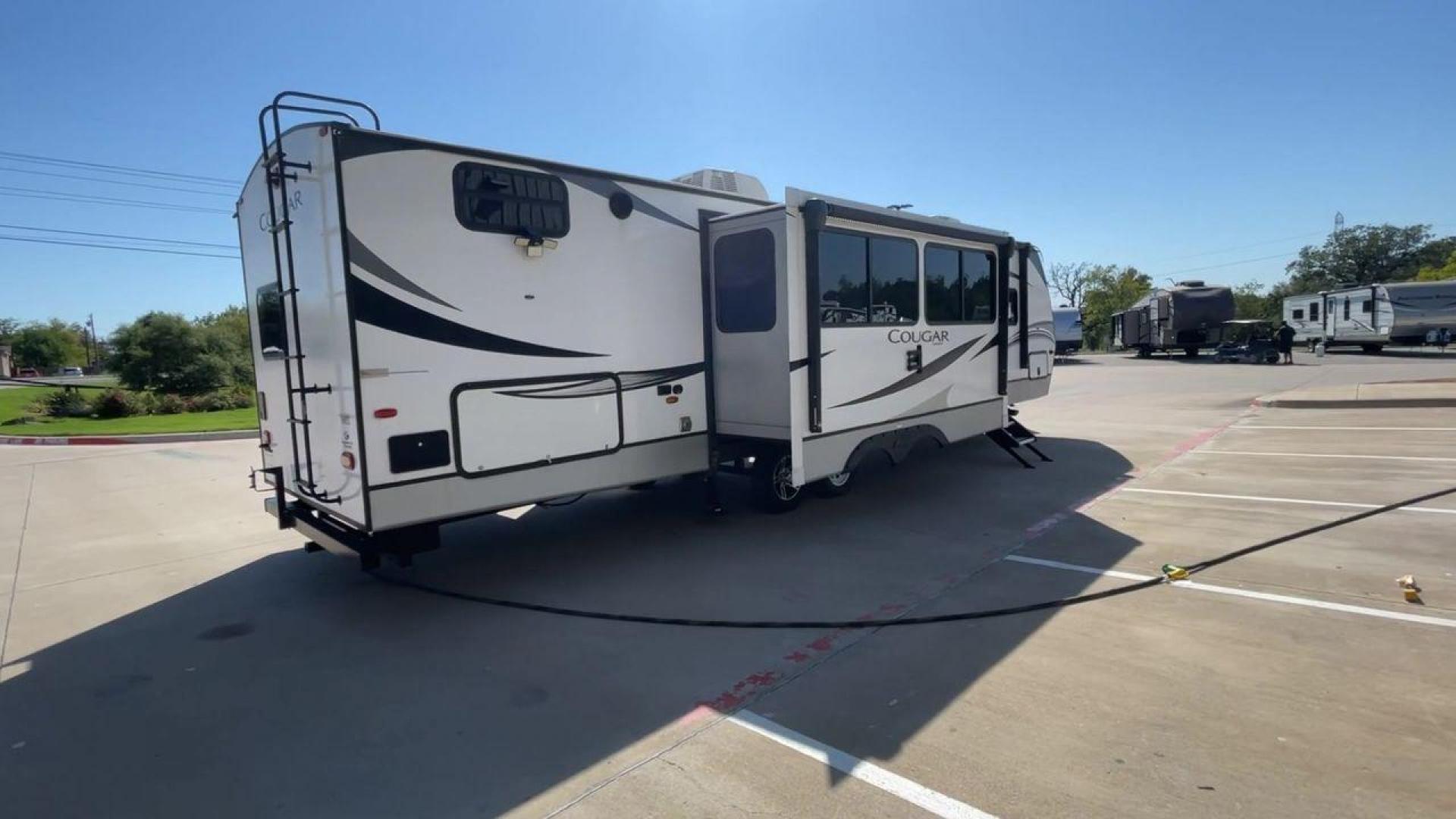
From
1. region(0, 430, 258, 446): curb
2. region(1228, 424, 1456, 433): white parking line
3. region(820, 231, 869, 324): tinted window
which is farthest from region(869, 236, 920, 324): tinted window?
region(0, 430, 258, 446): curb

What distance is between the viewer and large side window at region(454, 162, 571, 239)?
15.6ft

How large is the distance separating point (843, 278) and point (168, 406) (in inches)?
930

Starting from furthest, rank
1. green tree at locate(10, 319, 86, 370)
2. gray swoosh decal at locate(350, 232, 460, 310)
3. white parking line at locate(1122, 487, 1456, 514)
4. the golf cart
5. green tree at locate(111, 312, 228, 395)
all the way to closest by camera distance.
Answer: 1. green tree at locate(10, 319, 86, 370)
2. the golf cart
3. green tree at locate(111, 312, 228, 395)
4. white parking line at locate(1122, 487, 1456, 514)
5. gray swoosh decal at locate(350, 232, 460, 310)

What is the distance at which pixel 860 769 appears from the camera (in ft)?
9.69

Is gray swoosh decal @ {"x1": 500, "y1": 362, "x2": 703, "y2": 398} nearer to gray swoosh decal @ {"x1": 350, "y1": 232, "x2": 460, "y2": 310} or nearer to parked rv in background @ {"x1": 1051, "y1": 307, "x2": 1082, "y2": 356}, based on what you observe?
gray swoosh decal @ {"x1": 350, "y1": 232, "x2": 460, "y2": 310}

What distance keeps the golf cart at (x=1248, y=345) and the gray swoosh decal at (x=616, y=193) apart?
94.4 feet

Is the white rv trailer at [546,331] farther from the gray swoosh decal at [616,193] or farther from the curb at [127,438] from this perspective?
the curb at [127,438]

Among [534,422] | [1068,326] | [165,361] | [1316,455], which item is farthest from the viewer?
[1068,326]

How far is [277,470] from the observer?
5.34 metres

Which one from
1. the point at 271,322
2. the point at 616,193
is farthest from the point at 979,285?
the point at 271,322

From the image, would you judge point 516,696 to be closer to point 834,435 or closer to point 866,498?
point 834,435

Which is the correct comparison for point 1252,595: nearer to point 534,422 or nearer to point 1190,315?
point 534,422

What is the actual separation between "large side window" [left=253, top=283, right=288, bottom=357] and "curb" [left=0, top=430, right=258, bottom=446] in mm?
11669

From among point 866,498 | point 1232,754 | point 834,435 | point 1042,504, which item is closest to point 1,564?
point 834,435
